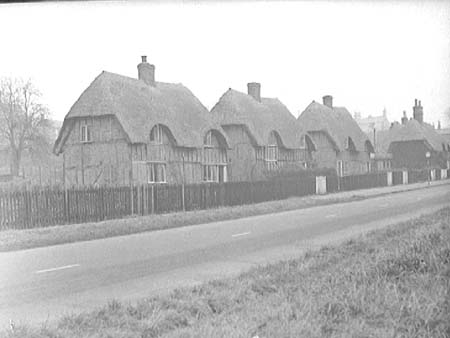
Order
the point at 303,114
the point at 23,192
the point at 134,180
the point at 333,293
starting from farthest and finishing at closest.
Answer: the point at 303,114 < the point at 134,180 < the point at 23,192 < the point at 333,293

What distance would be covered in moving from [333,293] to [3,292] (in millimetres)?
4043

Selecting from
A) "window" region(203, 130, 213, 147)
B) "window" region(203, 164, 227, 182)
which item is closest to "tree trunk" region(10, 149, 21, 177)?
"window" region(203, 164, 227, 182)

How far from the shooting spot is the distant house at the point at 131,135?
22.0 metres

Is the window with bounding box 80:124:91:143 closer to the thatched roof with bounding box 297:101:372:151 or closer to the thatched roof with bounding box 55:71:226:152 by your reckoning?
the thatched roof with bounding box 55:71:226:152

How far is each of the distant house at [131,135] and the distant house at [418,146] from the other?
38.5ft

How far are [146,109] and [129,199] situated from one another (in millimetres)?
8052

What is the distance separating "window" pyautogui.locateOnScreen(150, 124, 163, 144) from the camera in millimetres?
25438

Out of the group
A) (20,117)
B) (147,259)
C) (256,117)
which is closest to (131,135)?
(20,117)

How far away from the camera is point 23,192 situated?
13.1 metres

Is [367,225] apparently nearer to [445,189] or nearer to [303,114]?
[445,189]

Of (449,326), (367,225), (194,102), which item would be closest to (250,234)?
(367,225)

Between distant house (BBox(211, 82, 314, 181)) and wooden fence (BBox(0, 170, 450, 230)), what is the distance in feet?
24.7

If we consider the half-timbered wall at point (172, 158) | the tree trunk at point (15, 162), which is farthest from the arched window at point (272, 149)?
the tree trunk at point (15, 162)

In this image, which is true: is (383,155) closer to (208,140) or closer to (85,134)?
(85,134)
